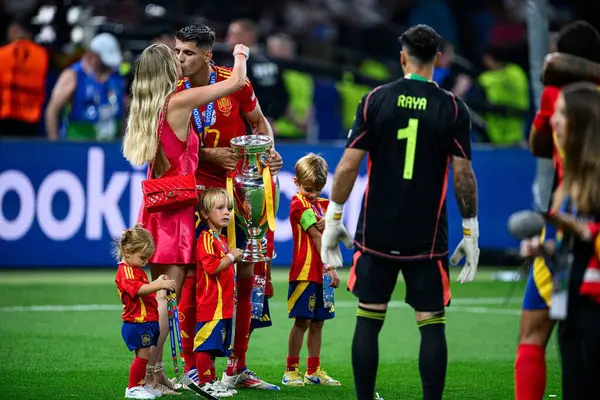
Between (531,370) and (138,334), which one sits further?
(138,334)

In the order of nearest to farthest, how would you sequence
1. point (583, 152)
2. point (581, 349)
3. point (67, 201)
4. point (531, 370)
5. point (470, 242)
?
1. point (583, 152)
2. point (581, 349)
3. point (531, 370)
4. point (470, 242)
5. point (67, 201)

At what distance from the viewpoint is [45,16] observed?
17.6 meters

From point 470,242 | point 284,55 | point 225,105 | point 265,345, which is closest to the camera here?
point 470,242

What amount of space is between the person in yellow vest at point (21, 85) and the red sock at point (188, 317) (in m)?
8.30

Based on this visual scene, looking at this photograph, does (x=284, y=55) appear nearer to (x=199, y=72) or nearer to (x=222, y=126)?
(x=222, y=126)

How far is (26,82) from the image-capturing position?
15.9 m

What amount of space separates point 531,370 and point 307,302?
2.37 metres

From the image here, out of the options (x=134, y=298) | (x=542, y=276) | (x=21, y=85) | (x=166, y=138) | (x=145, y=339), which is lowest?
(x=145, y=339)

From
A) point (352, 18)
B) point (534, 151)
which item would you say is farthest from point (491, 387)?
point (352, 18)

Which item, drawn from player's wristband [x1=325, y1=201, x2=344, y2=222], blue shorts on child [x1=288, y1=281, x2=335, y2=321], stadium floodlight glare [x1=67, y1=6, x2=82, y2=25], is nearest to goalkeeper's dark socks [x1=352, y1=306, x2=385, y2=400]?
player's wristband [x1=325, y1=201, x2=344, y2=222]

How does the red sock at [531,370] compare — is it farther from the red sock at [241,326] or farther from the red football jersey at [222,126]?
the red football jersey at [222,126]

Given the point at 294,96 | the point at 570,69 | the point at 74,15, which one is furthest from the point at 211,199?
the point at 294,96

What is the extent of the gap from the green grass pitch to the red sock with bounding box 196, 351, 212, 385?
0.19 metres

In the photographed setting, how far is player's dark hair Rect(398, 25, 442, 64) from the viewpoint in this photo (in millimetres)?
6848
